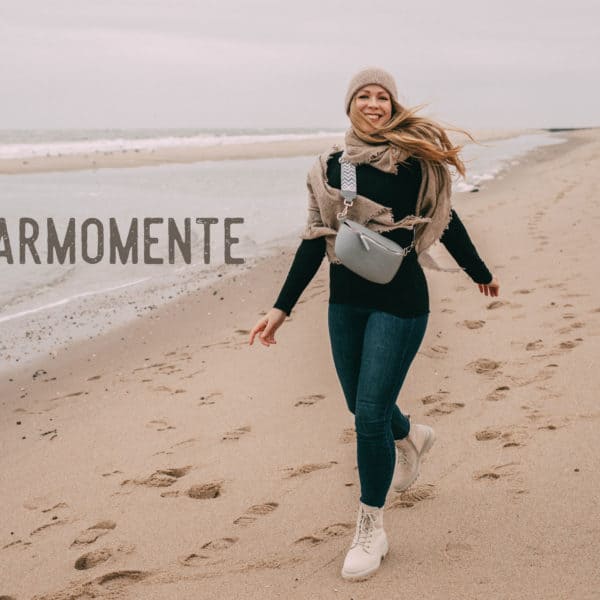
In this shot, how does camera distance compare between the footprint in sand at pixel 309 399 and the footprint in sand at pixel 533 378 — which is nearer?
the footprint in sand at pixel 533 378

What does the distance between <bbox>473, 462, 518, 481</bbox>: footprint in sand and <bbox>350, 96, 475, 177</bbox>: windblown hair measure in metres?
1.43

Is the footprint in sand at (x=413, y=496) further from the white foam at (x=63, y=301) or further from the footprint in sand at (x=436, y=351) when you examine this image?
the white foam at (x=63, y=301)

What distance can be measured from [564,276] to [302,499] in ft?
14.2

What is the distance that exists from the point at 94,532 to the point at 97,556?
23cm

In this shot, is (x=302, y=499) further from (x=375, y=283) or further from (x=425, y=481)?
(x=375, y=283)

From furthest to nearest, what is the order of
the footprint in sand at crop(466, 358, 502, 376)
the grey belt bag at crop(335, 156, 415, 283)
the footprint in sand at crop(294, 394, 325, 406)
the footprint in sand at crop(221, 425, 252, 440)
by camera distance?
the footprint in sand at crop(466, 358, 502, 376)
the footprint in sand at crop(294, 394, 325, 406)
the footprint in sand at crop(221, 425, 252, 440)
the grey belt bag at crop(335, 156, 415, 283)

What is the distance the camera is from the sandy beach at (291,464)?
2.82 meters

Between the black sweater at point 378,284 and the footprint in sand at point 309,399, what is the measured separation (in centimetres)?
173

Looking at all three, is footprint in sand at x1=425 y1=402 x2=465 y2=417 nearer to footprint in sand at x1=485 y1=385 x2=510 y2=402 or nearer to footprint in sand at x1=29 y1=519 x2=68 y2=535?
footprint in sand at x1=485 y1=385 x2=510 y2=402

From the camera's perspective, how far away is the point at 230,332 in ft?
21.0

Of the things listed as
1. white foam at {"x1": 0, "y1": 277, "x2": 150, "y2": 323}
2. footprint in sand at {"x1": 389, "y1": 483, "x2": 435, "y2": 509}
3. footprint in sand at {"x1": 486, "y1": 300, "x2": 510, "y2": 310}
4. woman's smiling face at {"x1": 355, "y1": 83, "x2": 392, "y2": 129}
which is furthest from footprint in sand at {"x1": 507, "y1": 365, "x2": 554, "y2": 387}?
white foam at {"x1": 0, "y1": 277, "x2": 150, "y2": 323}

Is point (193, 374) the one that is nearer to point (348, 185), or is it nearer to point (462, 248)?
point (462, 248)

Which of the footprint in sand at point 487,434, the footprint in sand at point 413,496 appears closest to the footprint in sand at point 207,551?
the footprint in sand at point 413,496

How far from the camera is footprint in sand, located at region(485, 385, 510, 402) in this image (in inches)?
167
